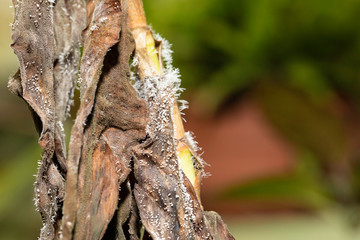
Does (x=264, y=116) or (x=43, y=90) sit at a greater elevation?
(x=264, y=116)

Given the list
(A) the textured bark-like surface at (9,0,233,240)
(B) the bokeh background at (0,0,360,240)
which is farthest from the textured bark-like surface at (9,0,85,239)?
(B) the bokeh background at (0,0,360,240)

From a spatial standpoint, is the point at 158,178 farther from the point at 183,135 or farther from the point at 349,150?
the point at 349,150

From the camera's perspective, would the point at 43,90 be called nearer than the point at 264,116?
Yes

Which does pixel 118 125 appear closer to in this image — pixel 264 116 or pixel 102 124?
pixel 102 124

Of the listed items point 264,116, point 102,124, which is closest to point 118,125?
point 102,124

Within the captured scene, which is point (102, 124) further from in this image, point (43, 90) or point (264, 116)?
point (264, 116)

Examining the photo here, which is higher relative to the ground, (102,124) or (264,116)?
(264,116)

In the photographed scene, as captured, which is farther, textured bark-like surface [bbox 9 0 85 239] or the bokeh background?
the bokeh background

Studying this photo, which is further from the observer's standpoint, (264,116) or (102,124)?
(264,116)

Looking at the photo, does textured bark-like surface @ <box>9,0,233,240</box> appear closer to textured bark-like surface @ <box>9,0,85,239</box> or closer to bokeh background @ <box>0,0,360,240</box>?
textured bark-like surface @ <box>9,0,85,239</box>
